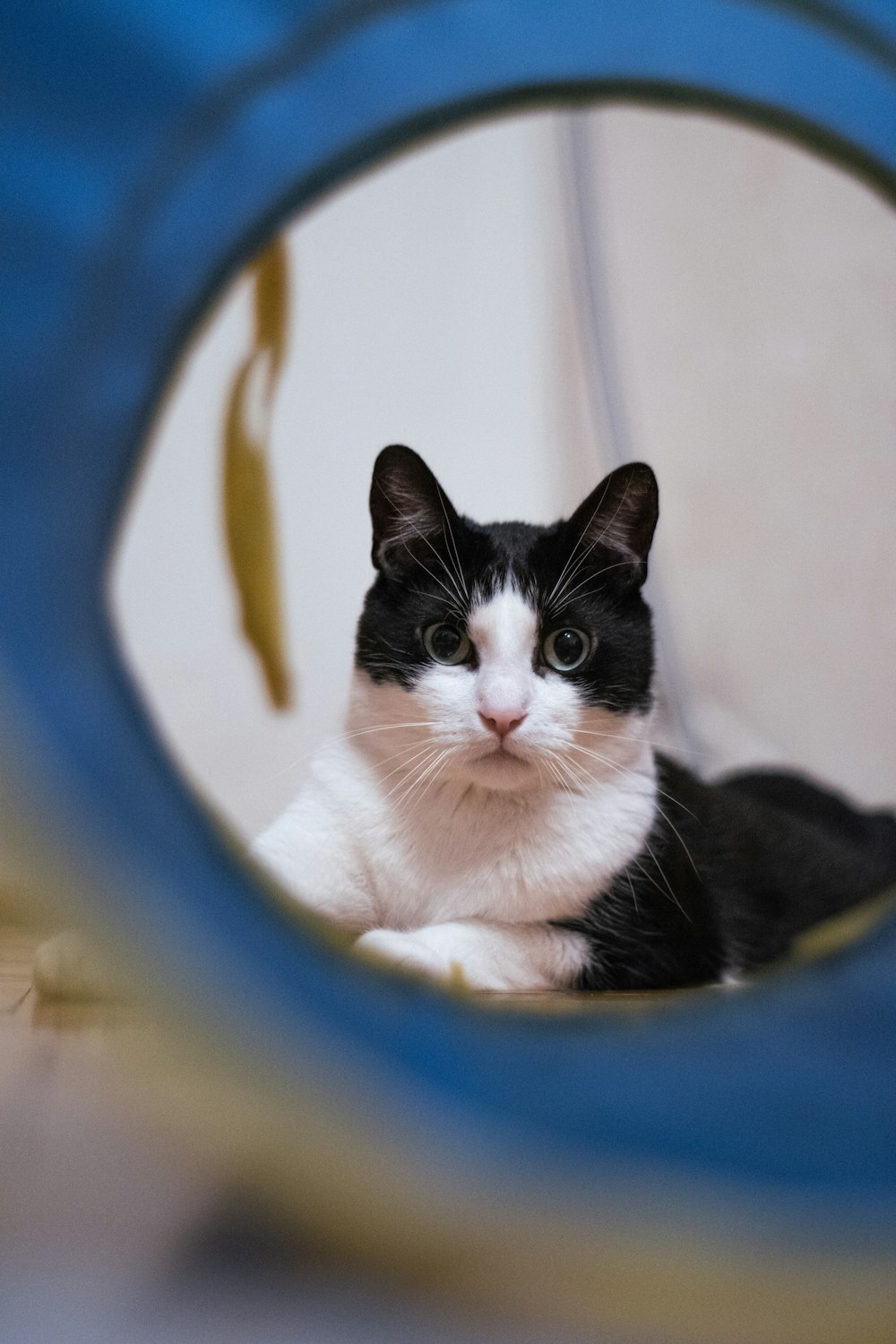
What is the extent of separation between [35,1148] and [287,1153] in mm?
203

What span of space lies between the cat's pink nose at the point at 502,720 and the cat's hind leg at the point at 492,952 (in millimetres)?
196

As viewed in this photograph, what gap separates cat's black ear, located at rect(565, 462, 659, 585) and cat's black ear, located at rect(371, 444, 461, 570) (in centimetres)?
Answer: 13

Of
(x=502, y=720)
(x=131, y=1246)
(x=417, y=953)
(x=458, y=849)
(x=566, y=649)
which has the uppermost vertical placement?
(x=566, y=649)

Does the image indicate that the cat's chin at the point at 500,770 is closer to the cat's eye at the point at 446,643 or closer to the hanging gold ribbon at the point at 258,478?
the cat's eye at the point at 446,643

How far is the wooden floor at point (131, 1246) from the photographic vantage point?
0.70 m

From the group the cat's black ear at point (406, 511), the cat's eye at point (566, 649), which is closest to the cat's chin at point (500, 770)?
the cat's eye at point (566, 649)

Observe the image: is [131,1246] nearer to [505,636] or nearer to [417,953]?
[417,953]

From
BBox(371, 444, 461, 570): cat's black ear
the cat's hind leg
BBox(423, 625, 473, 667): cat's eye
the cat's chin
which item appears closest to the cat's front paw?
the cat's hind leg

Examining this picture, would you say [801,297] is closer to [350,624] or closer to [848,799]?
[848,799]

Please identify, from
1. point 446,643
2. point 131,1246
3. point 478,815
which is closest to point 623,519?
point 446,643

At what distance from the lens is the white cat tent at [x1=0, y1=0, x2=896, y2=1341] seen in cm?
68

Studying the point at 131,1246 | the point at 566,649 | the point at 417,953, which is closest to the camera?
the point at 131,1246

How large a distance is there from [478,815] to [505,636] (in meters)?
0.19

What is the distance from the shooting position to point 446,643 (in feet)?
3.61
